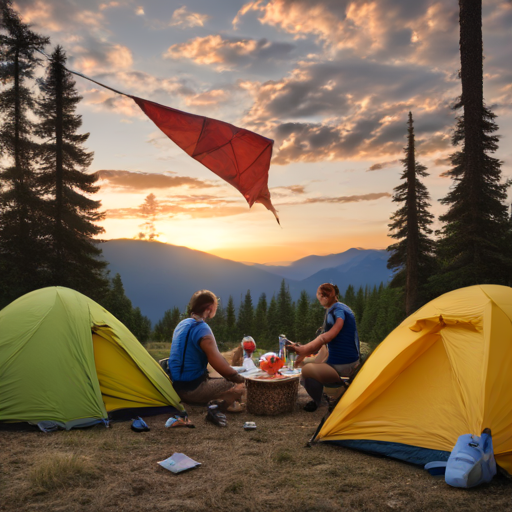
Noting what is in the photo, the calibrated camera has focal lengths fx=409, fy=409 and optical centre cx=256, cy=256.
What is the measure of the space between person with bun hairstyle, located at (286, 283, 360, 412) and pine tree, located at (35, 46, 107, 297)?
73.2 feet

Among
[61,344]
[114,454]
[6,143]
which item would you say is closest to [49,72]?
[6,143]

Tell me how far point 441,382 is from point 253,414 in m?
2.96

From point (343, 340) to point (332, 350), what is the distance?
0.82 ft

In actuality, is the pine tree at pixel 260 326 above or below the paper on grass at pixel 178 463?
below

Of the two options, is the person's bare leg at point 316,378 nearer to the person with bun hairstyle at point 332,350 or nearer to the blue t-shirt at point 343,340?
the person with bun hairstyle at point 332,350

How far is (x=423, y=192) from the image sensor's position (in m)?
31.4

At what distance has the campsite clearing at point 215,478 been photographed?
3.52 m

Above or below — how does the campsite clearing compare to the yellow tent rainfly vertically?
below

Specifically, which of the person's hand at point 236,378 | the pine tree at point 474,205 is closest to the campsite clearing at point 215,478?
the person's hand at point 236,378

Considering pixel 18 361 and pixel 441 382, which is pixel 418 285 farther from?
pixel 18 361

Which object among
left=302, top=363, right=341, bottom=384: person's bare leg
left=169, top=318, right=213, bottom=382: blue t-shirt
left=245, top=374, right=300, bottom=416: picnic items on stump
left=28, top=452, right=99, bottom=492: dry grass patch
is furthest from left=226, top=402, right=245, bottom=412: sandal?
left=28, top=452, right=99, bottom=492: dry grass patch

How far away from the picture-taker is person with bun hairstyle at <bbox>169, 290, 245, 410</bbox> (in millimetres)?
6008

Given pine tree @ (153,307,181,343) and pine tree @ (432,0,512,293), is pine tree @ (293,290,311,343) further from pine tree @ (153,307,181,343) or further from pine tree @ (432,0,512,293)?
pine tree @ (432,0,512,293)

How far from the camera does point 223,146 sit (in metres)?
5.69
